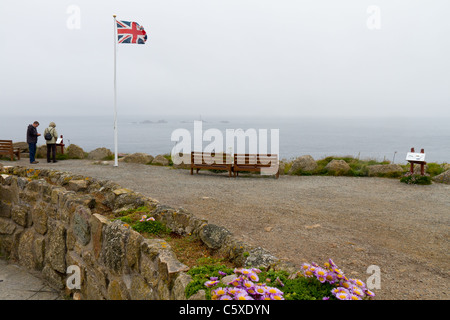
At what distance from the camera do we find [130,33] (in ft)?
48.1

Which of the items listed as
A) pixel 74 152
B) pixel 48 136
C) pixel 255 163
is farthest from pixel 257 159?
pixel 74 152

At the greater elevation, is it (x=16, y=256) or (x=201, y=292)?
(x=201, y=292)

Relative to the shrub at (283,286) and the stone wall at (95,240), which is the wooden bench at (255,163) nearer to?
the stone wall at (95,240)

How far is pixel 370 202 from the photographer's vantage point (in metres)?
8.82

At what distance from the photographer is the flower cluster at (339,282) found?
9.16 ft

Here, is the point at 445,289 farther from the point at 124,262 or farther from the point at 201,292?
the point at 124,262

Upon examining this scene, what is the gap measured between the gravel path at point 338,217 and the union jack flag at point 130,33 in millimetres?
5525

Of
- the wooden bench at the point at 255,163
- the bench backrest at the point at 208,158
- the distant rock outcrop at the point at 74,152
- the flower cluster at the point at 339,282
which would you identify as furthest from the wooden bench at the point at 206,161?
the flower cluster at the point at 339,282

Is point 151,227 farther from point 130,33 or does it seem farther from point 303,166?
point 130,33

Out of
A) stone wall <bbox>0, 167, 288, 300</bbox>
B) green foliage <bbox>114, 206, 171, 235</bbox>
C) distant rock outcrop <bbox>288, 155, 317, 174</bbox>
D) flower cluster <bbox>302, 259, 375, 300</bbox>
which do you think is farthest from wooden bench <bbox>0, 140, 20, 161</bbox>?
flower cluster <bbox>302, 259, 375, 300</bbox>

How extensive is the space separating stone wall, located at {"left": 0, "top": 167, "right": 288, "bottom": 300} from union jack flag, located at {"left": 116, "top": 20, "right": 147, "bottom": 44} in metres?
8.49

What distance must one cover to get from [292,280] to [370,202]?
6329 millimetres

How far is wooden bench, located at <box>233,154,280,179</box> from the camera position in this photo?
1268cm

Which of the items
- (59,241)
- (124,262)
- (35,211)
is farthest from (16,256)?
(124,262)
